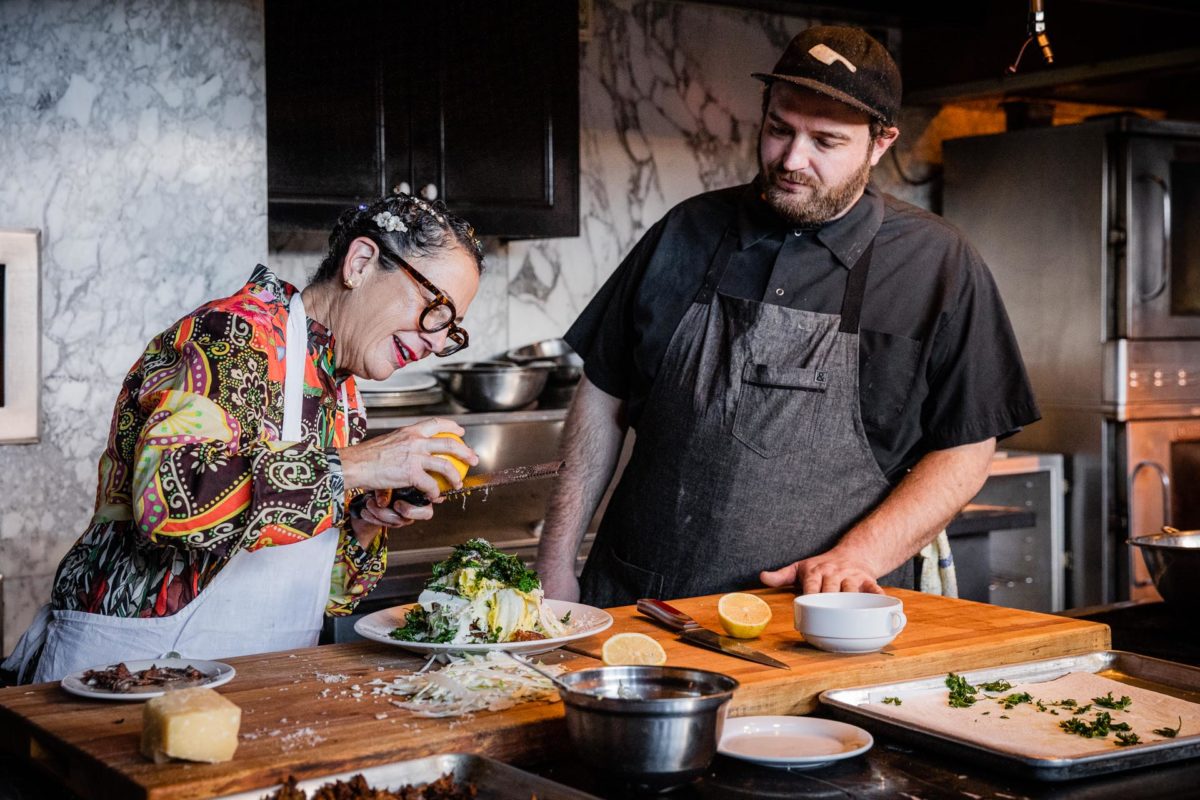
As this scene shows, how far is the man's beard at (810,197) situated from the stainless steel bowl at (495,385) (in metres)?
1.78

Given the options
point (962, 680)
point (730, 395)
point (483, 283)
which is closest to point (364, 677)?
point (962, 680)

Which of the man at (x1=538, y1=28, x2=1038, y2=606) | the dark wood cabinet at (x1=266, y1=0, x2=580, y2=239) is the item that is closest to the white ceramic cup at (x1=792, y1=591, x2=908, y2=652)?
the man at (x1=538, y1=28, x2=1038, y2=606)

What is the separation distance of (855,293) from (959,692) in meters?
1.11

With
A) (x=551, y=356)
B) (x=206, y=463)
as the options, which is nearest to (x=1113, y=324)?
(x=551, y=356)

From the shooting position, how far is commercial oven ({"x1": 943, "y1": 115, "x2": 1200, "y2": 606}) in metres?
4.98

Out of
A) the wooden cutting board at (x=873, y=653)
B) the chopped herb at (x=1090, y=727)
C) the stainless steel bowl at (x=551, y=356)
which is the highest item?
the stainless steel bowl at (x=551, y=356)

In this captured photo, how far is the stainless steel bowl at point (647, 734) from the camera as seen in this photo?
145 cm

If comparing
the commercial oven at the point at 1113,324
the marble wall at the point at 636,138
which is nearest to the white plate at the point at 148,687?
the marble wall at the point at 636,138

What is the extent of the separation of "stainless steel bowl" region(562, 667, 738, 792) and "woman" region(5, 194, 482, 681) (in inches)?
26.9

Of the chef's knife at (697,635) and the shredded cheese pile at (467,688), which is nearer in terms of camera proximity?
the shredded cheese pile at (467,688)

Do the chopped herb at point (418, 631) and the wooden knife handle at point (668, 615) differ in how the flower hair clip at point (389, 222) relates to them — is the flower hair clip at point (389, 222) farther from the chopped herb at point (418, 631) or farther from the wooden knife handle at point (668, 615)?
the wooden knife handle at point (668, 615)

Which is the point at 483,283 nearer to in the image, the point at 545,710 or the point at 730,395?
the point at 730,395

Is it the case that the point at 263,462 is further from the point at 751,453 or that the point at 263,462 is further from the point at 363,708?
the point at 751,453

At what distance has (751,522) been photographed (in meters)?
2.66
